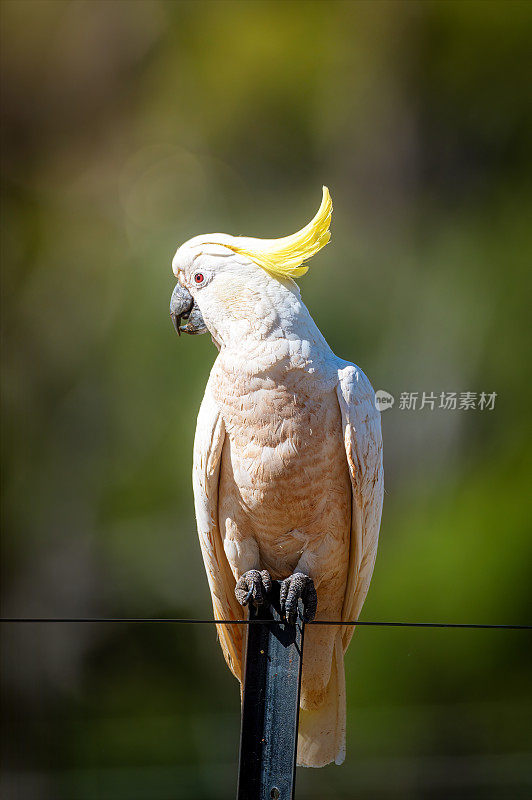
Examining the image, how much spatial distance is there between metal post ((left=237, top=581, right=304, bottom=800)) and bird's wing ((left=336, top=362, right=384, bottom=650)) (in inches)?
13.4

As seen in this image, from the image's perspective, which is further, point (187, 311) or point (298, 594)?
point (187, 311)

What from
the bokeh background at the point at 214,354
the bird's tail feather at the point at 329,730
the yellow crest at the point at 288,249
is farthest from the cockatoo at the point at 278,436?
the bokeh background at the point at 214,354

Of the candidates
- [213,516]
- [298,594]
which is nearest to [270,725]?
[298,594]

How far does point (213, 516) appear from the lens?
4.83 feet

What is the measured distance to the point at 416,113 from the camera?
7.99 ft

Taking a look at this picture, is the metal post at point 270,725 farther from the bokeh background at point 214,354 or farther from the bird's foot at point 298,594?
the bokeh background at point 214,354

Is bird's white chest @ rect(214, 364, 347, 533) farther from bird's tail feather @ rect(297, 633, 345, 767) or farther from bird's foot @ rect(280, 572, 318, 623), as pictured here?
bird's tail feather @ rect(297, 633, 345, 767)

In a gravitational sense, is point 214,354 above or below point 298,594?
above

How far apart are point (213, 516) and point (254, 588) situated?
18 cm

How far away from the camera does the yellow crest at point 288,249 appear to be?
4.59ft

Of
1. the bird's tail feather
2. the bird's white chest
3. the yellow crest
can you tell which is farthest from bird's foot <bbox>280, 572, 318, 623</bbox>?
the yellow crest

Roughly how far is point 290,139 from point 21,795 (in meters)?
2.29

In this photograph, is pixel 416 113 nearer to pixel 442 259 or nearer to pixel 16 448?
pixel 442 259

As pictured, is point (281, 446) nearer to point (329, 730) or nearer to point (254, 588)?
point (254, 588)
